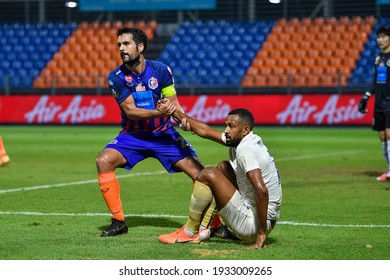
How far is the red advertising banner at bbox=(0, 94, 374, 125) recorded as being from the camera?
28891 mm

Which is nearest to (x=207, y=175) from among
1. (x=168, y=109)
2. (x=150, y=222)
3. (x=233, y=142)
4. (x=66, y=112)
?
(x=233, y=142)

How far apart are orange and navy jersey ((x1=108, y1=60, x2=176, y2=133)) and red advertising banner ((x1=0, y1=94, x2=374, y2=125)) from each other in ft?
63.3

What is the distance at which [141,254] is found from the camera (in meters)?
7.01

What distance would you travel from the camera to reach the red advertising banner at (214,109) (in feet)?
94.8

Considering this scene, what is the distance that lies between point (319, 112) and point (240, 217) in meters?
22.2

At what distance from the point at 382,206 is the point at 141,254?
4392 millimetres

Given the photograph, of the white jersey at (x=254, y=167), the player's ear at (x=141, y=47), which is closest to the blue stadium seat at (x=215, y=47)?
the player's ear at (x=141, y=47)

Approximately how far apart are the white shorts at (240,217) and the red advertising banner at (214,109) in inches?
797

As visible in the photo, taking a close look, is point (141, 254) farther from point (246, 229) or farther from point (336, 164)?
point (336, 164)

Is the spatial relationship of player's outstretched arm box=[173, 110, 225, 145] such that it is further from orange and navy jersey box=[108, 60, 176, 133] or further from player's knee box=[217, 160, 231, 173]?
orange and navy jersey box=[108, 60, 176, 133]

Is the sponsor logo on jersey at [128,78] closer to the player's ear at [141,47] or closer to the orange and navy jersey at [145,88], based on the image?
the orange and navy jersey at [145,88]

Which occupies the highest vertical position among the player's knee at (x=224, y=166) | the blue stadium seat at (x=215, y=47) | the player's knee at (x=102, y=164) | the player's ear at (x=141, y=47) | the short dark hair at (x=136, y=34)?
the short dark hair at (x=136, y=34)

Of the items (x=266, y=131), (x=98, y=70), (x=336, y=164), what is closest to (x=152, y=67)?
(x=336, y=164)

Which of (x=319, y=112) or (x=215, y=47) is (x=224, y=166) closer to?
(x=319, y=112)
